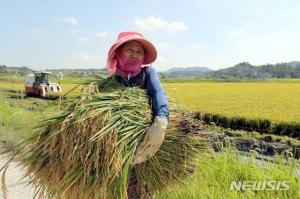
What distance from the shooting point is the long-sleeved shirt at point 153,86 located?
84.4 inches

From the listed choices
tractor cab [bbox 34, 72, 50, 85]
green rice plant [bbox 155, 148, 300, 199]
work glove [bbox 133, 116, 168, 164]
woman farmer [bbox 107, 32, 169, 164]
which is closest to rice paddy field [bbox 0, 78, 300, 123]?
woman farmer [bbox 107, 32, 169, 164]

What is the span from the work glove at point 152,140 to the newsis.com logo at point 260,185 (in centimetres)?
140

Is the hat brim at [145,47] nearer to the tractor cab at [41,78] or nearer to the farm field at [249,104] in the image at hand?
the farm field at [249,104]

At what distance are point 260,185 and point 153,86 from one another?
1.50 meters

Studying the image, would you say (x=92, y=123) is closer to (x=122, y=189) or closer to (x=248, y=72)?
(x=122, y=189)

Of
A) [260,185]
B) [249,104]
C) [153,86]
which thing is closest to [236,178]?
[260,185]

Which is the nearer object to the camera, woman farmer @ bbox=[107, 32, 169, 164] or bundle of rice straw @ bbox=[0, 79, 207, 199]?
bundle of rice straw @ bbox=[0, 79, 207, 199]

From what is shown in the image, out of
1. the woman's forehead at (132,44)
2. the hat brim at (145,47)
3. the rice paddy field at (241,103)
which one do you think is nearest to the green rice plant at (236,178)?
the rice paddy field at (241,103)

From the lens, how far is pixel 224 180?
349cm

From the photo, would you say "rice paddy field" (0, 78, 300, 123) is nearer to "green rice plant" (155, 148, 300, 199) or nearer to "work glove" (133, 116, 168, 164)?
"work glove" (133, 116, 168, 164)

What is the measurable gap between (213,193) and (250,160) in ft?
2.31

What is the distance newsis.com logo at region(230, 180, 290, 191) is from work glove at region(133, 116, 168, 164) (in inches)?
55.1

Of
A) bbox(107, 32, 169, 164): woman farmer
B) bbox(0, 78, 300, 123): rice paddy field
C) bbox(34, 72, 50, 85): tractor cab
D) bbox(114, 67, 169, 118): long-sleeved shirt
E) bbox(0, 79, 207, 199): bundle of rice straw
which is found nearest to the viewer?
bbox(0, 79, 207, 199): bundle of rice straw

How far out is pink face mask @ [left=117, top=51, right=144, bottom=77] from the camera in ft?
7.71
